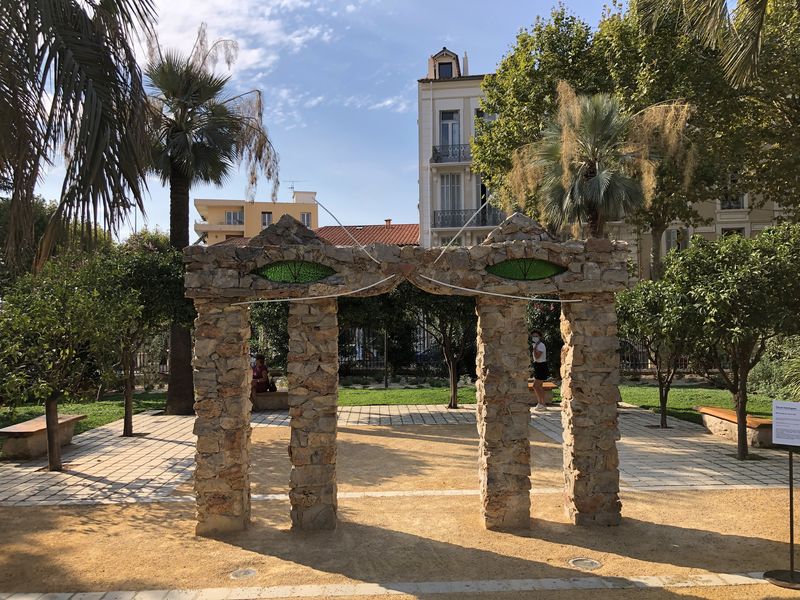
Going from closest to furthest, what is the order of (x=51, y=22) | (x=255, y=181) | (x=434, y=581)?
(x=51, y=22)
(x=434, y=581)
(x=255, y=181)

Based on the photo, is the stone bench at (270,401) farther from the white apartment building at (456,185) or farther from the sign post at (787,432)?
the white apartment building at (456,185)

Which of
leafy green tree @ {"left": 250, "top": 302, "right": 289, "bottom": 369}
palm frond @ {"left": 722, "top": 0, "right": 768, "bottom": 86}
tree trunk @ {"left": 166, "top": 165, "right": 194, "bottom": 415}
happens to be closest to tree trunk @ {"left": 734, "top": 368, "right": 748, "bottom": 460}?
palm frond @ {"left": 722, "top": 0, "right": 768, "bottom": 86}

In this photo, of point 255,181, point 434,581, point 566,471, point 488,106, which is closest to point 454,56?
point 488,106

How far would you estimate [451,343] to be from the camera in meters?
15.3

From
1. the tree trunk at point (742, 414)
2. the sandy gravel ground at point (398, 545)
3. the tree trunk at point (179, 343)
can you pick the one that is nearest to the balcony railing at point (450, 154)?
the tree trunk at point (179, 343)

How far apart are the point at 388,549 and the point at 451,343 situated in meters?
9.06

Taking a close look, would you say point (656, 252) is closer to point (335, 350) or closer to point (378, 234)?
point (335, 350)

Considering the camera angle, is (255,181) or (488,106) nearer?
(255,181)

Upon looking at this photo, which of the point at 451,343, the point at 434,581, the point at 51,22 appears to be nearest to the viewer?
the point at 51,22

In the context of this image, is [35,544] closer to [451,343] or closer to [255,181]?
[255,181]

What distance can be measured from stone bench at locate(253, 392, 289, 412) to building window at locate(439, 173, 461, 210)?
605 inches

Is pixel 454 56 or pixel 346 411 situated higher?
pixel 454 56

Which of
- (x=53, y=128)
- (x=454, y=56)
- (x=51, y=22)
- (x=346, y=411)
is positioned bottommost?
(x=346, y=411)

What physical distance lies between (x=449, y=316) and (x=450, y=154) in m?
16.0
